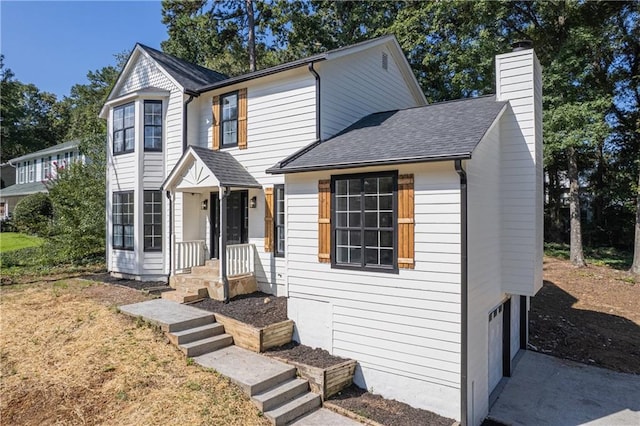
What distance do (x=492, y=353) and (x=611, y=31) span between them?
49.9 ft

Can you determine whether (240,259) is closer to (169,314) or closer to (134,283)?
(169,314)

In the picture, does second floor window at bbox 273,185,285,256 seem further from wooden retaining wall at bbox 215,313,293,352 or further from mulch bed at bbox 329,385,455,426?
mulch bed at bbox 329,385,455,426

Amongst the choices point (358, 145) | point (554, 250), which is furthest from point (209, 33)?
point (554, 250)

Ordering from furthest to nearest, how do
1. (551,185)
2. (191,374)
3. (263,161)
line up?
1. (551,185)
2. (263,161)
3. (191,374)

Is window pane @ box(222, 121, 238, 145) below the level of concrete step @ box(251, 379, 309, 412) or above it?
above

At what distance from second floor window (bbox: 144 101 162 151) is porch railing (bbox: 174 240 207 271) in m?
3.41

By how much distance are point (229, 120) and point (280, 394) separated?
25.0 feet

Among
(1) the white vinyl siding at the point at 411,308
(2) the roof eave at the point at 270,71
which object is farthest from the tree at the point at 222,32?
(1) the white vinyl siding at the point at 411,308

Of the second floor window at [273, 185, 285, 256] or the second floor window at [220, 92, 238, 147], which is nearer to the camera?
the second floor window at [273, 185, 285, 256]

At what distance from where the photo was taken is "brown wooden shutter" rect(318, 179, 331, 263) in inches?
270

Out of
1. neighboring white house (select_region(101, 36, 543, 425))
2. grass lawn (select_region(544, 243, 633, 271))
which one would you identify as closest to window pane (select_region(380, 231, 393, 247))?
neighboring white house (select_region(101, 36, 543, 425))

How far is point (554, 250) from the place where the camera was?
20.1 m

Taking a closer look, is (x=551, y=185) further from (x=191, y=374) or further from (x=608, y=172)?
(x=191, y=374)

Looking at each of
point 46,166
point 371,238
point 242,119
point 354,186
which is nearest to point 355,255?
point 371,238
